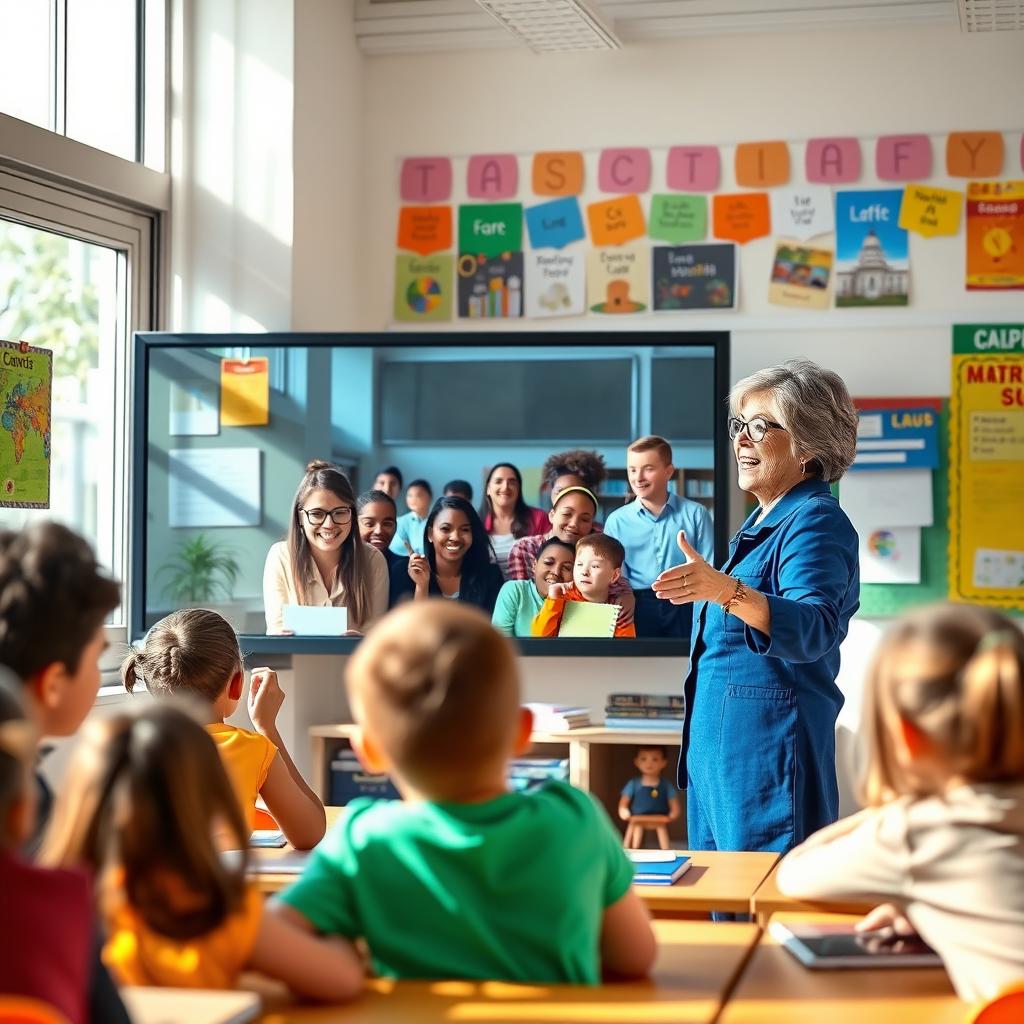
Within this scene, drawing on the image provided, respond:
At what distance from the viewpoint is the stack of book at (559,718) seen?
407 cm

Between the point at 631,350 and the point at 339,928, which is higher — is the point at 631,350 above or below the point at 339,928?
above

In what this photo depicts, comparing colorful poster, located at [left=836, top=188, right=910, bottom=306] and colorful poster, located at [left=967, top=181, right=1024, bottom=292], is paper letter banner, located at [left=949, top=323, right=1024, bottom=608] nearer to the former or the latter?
colorful poster, located at [left=967, top=181, right=1024, bottom=292]

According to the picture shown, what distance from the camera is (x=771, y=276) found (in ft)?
14.0

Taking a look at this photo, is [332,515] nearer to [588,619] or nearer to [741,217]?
[588,619]

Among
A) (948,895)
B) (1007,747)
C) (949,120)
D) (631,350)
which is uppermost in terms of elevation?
(949,120)

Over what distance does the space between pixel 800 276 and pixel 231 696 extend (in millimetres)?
2526

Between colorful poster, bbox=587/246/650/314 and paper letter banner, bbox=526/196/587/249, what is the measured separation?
0.09 meters

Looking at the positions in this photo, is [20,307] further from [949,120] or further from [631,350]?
[949,120]

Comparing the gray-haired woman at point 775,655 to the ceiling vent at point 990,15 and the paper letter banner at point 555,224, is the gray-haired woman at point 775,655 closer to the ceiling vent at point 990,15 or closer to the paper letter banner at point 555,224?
the ceiling vent at point 990,15

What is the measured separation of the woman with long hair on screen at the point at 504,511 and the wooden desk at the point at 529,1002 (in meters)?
2.49

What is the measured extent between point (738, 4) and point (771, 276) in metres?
0.81

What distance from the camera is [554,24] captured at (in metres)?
4.04

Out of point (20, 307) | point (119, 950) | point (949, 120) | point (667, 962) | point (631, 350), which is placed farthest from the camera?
point (949, 120)

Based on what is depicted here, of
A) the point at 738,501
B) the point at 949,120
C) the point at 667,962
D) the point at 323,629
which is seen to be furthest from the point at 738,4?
the point at 667,962
